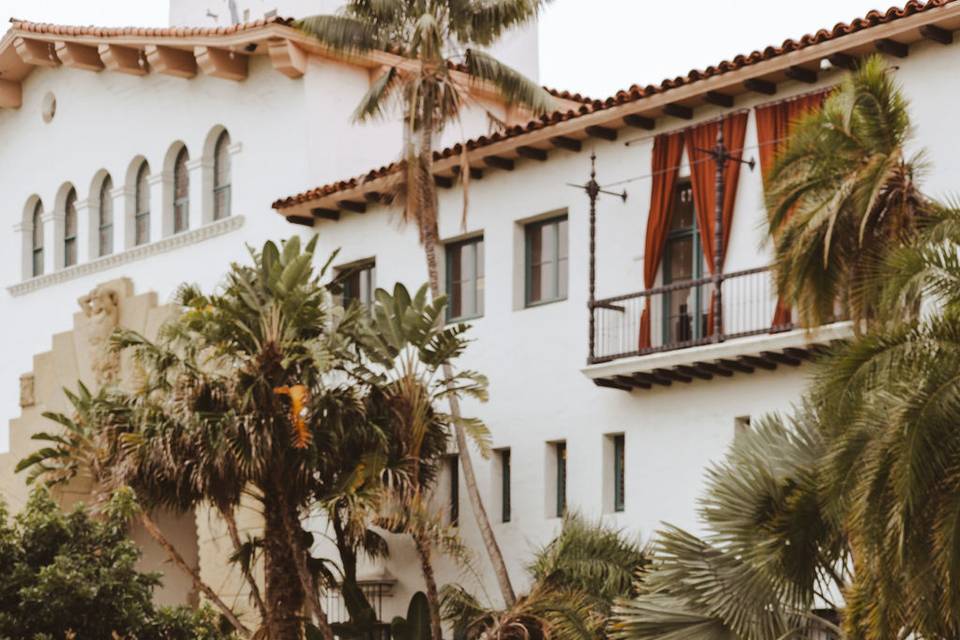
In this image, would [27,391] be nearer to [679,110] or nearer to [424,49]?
[424,49]

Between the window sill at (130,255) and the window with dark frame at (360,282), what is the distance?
2.65m

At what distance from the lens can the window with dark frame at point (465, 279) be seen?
33.3m

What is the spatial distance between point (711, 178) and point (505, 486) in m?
5.64

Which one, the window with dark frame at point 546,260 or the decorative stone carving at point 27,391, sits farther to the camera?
the decorative stone carving at point 27,391

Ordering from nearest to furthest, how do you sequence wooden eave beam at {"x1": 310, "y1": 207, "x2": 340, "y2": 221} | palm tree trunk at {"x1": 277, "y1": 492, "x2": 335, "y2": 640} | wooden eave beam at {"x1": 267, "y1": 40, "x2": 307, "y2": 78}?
1. palm tree trunk at {"x1": 277, "y1": 492, "x2": 335, "y2": 640}
2. wooden eave beam at {"x1": 310, "y1": 207, "x2": 340, "y2": 221}
3. wooden eave beam at {"x1": 267, "y1": 40, "x2": 307, "y2": 78}

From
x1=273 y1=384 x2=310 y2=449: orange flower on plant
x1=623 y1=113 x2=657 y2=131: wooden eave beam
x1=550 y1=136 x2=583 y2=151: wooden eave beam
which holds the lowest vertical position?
x1=273 y1=384 x2=310 y2=449: orange flower on plant

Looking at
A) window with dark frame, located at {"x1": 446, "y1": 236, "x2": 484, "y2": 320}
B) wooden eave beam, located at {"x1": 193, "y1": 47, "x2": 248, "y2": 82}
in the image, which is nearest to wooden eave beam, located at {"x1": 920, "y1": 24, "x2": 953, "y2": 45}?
window with dark frame, located at {"x1": 446, "y1": 236, "x2": 484, "y2": 320}

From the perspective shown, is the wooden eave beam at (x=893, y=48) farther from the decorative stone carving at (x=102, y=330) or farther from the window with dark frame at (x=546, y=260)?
the decorative stone carving at (x=102, y=330)

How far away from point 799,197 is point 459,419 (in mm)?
8405

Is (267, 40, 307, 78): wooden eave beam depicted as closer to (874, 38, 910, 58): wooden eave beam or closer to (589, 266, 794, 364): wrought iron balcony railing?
(589, 266, 794, 364): wrought iron balcony railing

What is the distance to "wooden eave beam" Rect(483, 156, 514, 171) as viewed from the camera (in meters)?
32.7

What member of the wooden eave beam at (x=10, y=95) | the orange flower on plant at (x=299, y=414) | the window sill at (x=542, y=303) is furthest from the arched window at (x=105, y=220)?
the orange flower on plant at (x=299, y=414)

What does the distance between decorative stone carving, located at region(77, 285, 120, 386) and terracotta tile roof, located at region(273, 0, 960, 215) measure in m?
5.28

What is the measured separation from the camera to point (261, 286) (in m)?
31.2
